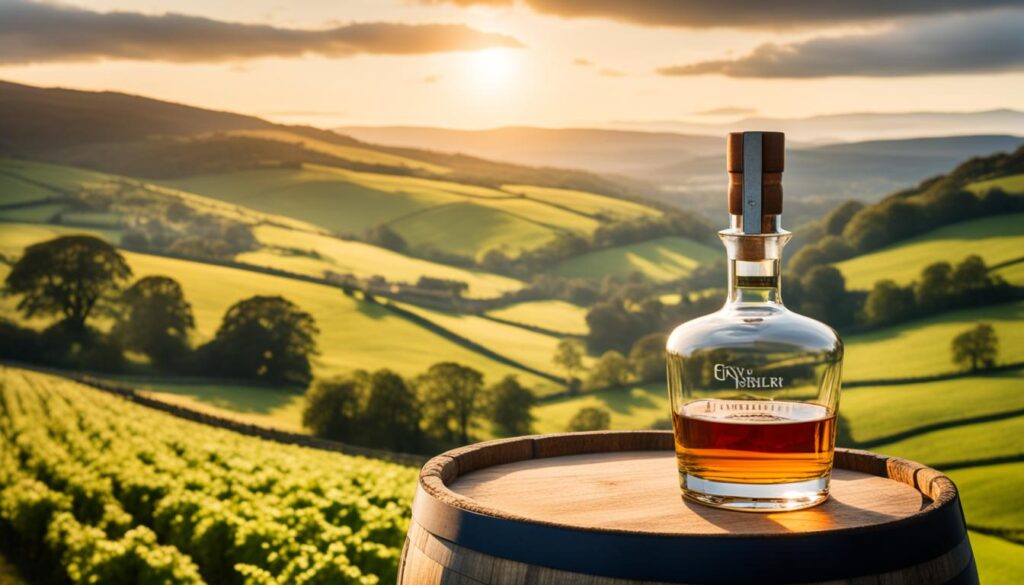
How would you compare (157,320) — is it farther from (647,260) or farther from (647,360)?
(647,260)

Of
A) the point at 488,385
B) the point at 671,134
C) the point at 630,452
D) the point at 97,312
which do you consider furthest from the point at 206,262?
the point at 630,452

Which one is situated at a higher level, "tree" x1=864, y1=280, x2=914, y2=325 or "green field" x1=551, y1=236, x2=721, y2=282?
"green field" x1=551, y1=236, x2=721, y2=282

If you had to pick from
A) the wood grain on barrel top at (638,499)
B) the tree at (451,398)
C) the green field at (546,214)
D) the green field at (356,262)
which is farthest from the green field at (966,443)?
the wood grain on barrel top at (638,499)

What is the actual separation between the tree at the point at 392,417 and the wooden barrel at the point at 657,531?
1216 cm

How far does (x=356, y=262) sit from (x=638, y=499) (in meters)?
14.3

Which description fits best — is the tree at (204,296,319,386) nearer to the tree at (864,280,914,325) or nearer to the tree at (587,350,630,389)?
the tree at (587,350,630,389)

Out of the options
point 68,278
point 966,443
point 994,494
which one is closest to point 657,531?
point 994,494

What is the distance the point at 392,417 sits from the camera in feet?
48.4

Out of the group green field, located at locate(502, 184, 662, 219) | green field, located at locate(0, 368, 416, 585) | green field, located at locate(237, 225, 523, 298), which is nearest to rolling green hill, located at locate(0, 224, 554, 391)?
green field, located at locate(237, 225, 523, 298)

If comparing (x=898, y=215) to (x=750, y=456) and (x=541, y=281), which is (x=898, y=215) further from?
(x=750, y=456)

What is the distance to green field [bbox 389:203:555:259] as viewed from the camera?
55.7 ft

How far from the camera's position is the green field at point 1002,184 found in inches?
572

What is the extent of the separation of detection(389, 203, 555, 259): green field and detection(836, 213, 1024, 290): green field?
4556 mm

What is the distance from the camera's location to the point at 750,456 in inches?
85.7
